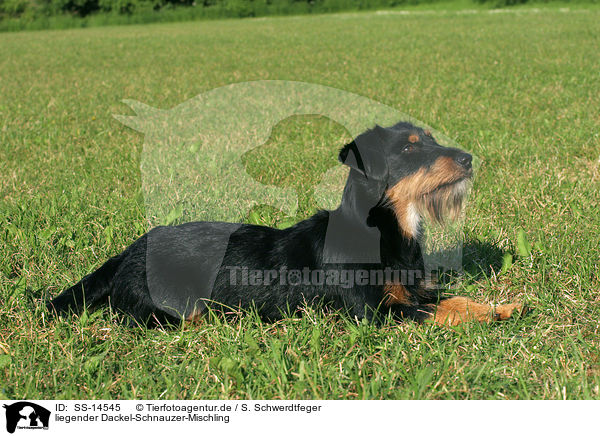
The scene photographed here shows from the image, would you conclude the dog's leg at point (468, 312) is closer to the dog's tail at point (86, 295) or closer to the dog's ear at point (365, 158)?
the dog's ear at point (365, 158)

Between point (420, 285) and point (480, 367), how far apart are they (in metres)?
0.69

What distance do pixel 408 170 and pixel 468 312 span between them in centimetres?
89

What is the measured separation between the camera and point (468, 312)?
3059 millimetres

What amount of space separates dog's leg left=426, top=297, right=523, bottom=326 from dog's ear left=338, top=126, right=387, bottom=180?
2.89 feet

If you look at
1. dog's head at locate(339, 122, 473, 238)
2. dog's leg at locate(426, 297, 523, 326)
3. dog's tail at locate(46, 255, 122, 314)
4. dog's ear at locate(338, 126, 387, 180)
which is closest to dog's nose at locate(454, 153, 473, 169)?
dog's head at locate(339, 122, 473, 238)

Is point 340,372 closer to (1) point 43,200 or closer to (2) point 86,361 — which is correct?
(2) point 86,361

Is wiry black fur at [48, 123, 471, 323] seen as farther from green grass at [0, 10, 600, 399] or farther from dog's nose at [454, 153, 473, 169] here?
green grass at [0, 10, 600, 399]

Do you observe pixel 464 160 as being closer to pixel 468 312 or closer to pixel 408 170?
pixel 408 170

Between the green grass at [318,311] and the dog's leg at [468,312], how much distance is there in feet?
0.26

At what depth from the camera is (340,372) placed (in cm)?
262
